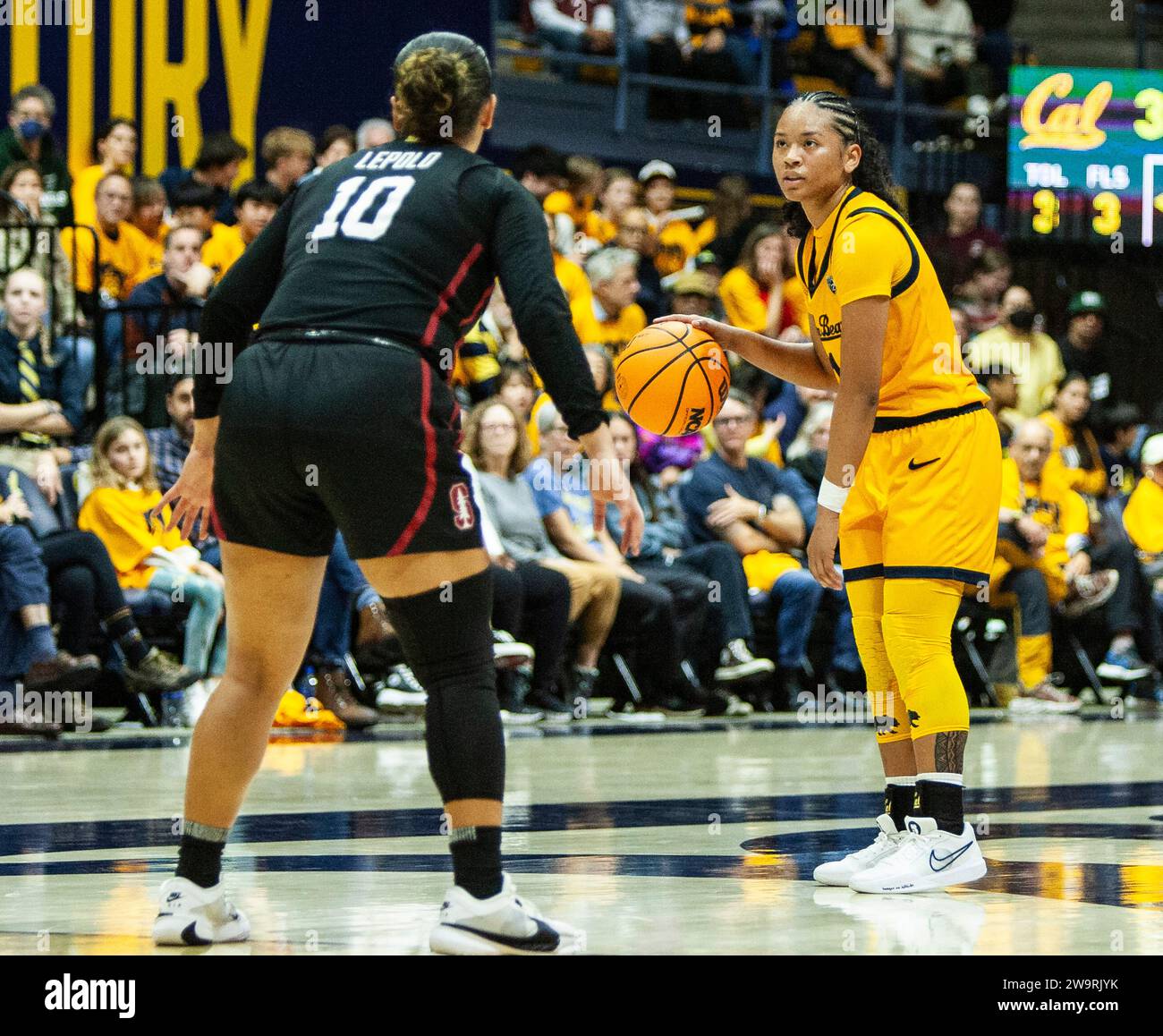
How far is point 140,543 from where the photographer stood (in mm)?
9750

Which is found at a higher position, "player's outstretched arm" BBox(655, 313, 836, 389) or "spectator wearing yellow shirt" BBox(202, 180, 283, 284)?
"spectator wearing yellow shirt" BBox(202, 180, 283, 284)

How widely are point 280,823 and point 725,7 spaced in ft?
40.6

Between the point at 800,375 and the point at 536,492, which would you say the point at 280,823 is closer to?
the point at 800,375

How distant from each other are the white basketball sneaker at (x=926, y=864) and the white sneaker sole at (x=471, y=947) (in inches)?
47.7

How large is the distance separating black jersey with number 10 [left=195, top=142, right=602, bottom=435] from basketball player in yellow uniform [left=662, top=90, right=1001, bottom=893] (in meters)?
1.25

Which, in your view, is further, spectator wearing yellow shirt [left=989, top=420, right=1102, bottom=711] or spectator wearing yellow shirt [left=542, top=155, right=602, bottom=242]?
spectator wearing yellow shirt [left=542, top=155, right=602, bottom=242]

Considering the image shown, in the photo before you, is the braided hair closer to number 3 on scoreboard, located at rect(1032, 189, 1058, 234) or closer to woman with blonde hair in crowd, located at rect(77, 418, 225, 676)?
woman with blonde hair in crowd, located at rect(77, 418, 225, 676)

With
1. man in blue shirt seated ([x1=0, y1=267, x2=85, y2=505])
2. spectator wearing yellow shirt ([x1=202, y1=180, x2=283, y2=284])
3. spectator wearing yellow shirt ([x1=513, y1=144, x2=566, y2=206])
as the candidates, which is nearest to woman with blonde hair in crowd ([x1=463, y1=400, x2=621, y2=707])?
spectator wearing yellow shirt ([x1=202, y1=180, x2=283, y2=284])

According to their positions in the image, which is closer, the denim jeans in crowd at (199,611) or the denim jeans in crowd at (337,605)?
the denim jeans in crowd at (199,611)

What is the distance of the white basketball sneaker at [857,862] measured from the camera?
465 centimetres

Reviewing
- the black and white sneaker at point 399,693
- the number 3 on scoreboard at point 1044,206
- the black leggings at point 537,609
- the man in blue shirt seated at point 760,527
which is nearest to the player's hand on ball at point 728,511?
the man in blue shirt seated at point 760,527

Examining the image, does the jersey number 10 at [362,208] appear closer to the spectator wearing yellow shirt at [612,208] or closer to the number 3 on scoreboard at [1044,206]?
the spectator wearing yellow shirt at [612,208]

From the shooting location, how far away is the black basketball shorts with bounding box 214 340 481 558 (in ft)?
12.0
